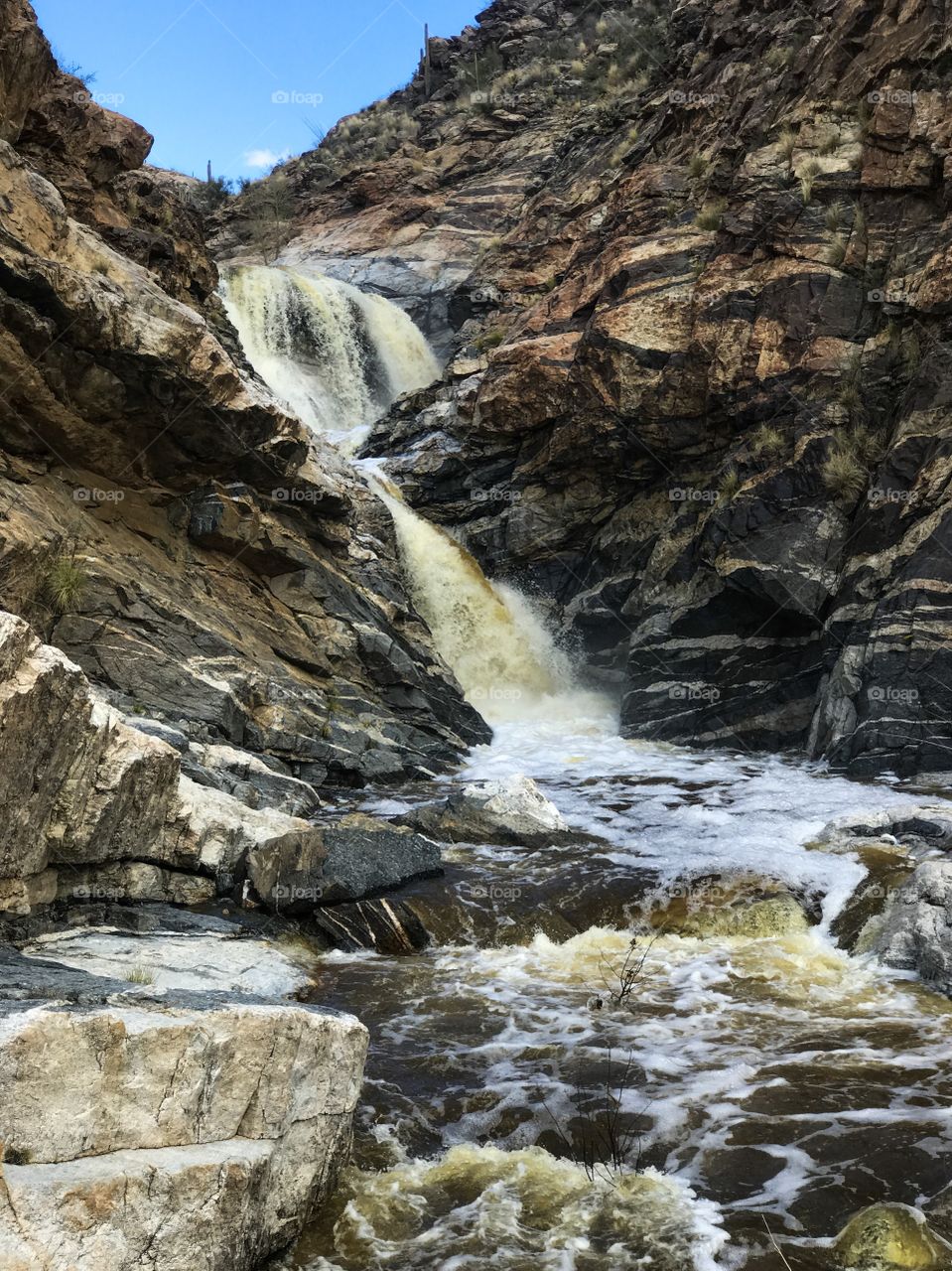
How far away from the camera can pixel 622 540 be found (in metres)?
20.0

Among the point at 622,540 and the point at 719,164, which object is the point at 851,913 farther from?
the point at 719,164

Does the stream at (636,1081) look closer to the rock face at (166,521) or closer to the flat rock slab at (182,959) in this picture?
the flat rock slab at (182,959)

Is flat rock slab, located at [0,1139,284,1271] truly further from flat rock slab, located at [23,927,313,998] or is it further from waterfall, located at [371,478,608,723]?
waterfall, located at [371,478,608,723]

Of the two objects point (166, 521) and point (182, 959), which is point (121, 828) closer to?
point (182, 959)

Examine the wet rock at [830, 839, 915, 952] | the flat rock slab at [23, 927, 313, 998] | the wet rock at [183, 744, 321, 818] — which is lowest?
the flat rock slab at [23, 927, 313, 998]

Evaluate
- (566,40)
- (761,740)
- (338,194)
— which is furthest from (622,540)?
(566,40)

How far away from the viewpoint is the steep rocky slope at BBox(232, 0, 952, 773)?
14.6 meters

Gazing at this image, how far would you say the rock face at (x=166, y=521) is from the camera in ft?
40.4

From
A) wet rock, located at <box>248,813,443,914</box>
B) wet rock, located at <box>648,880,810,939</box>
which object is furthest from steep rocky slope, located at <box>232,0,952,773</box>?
wet rock, located at <box>248,813,443,914</box>

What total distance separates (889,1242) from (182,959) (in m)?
4.52

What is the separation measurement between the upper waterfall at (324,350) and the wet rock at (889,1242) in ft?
78.2

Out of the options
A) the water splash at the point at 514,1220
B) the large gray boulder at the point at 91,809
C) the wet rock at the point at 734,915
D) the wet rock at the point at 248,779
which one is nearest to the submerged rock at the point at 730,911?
the wet rock at the point at 734,915

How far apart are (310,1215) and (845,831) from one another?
7858mm

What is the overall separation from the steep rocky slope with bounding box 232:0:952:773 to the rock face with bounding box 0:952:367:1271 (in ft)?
37.6
